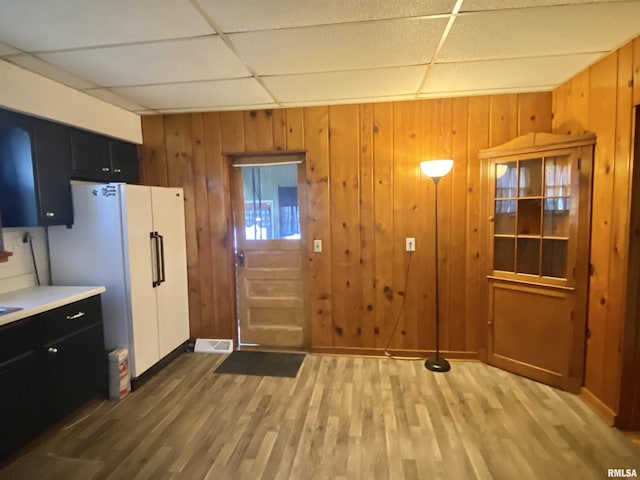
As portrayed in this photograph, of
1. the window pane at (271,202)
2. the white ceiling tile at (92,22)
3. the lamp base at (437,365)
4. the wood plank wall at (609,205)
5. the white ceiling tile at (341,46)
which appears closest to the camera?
the white ceiling tile at (92,22)

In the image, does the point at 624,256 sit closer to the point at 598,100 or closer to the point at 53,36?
the point at 598,100

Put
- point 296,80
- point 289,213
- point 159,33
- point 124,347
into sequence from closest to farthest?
point 159,33
point 296,80
point 124,347
point 289,213

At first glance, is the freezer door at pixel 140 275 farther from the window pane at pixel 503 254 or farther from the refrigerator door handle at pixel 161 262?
the window pane at pixel 503 254

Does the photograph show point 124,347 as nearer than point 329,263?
Yes

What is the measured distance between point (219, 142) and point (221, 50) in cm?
143

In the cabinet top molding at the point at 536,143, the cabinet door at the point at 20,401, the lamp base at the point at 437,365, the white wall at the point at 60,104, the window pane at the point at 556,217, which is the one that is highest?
the white wall at the point at 60,104

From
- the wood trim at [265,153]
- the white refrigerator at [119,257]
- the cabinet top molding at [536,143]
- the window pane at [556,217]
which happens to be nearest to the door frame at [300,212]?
the wood trim at [265,153]

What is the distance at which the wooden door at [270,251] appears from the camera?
3.58 metres

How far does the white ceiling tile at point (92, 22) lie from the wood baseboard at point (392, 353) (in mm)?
2878

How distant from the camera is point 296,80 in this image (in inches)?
105

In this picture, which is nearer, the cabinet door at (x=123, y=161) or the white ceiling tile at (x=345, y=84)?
the white ceiling tile at (x=345, y=84)

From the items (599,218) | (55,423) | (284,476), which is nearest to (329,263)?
(284,476)

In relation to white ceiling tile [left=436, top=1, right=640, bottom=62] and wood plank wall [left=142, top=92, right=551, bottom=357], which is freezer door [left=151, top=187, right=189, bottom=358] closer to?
wood plank wall [left=142, top=92, right=551, bottom=357]

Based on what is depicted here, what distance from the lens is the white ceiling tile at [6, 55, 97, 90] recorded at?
2210 mm
